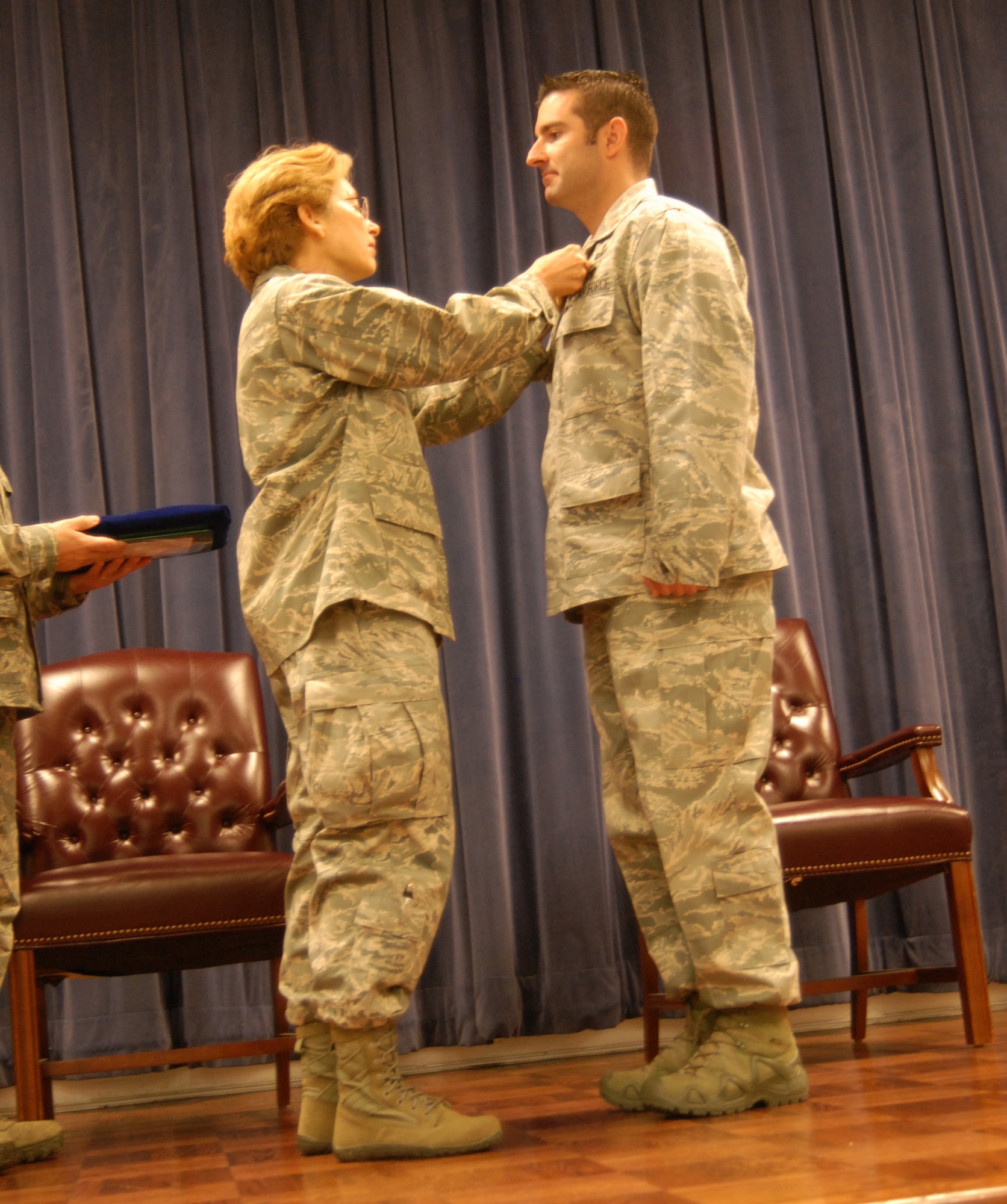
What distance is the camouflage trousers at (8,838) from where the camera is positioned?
2.10 metres

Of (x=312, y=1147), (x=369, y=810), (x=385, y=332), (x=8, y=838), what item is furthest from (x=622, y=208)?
(x=312, y=1147)

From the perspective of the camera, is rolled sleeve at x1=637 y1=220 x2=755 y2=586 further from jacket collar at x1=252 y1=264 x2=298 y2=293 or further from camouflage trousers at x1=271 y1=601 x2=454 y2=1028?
jacket collar at x1=252 y1=264 x2=298 y2=293

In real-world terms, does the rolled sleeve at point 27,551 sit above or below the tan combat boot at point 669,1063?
above

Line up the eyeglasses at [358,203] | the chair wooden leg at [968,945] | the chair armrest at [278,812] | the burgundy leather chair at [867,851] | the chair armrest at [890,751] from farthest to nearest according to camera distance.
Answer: the chair armrest at [890,751]
the chair armrest at [278,812]
the chair wooden leg at [968,945]
the burgundy leather chair at [867,851]
the eyeglasses at [358,203]

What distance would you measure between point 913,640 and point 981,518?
49 cm

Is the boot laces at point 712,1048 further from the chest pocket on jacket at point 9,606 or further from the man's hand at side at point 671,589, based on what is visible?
the chest pocket on jacket at point 9,606

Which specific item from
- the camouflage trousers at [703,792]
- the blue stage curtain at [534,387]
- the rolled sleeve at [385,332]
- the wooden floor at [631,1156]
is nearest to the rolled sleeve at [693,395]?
the camouflage trousers at [703,792]

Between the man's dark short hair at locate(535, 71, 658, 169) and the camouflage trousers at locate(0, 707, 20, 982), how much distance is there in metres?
1.50

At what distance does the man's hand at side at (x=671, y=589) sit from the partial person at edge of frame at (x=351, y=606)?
1.10 feet

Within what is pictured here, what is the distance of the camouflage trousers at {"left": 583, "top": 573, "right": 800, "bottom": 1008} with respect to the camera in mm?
1940

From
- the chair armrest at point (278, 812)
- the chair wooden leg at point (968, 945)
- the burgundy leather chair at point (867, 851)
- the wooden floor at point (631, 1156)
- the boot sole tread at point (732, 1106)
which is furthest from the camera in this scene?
the chair armrest at point (278, 812)

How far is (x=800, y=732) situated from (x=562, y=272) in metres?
1.49

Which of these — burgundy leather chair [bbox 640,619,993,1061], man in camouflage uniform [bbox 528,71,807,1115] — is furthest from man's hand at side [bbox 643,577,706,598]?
burgundy leather chair [bbox 640,619,993,1061]

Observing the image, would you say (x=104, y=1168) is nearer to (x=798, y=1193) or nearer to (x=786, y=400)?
(x=798, y=1193)
